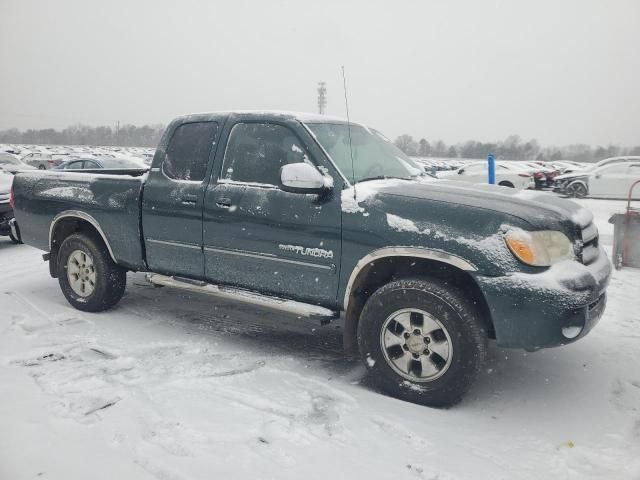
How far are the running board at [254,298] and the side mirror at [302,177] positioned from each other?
878 mm

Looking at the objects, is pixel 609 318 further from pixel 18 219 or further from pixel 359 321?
pixel 18 219

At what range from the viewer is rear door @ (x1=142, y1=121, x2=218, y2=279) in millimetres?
4211

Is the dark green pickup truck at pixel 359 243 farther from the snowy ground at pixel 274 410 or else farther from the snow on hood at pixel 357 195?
the snowy ground at pixel 274 410

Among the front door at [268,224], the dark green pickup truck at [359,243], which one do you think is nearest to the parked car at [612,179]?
the dark green pickup truck at [359,243]

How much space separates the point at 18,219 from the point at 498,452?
532 cm

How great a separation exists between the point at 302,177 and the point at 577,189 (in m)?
18.5

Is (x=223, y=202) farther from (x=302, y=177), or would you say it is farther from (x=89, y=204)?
(x=89, y=204)

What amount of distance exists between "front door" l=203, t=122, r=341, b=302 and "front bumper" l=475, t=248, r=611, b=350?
111cm

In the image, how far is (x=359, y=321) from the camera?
351 centimetres

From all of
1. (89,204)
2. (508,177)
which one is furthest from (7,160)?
(508,177)

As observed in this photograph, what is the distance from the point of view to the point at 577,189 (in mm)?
19031

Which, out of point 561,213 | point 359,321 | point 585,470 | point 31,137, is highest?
point 31,137

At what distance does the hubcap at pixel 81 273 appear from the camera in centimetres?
500

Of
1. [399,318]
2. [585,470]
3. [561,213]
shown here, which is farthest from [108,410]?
[561,213]
